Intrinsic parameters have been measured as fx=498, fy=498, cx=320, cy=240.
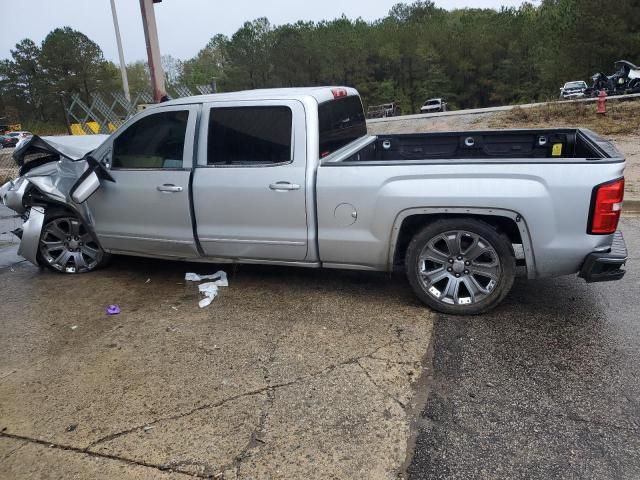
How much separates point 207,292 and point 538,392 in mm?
2952

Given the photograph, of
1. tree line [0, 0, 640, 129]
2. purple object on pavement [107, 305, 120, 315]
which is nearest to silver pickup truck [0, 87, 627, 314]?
purple object on pavement [107, 305, 120, 315]

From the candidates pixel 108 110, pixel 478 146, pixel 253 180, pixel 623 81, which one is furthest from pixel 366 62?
pixel 253 180

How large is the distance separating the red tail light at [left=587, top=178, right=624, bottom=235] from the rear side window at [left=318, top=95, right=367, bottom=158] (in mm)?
2076

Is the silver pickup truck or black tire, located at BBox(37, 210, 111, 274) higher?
the silver pickup truck

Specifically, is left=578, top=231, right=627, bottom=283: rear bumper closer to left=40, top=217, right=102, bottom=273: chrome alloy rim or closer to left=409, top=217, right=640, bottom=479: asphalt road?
left=409, top=217, right=640, bottom=479: asphalt road

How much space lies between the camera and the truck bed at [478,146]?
4578 mm

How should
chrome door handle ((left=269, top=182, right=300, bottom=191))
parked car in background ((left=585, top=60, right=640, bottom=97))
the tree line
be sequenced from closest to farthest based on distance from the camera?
chrome door handle ((left=269, top=182, right=300, bottom=191)) < parked car in background ((left=585, top=60, right=640, bottom=97)) < the tree line

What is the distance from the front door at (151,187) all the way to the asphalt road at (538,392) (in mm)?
2488

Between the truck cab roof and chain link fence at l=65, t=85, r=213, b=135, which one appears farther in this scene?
chain link fence at l=65, t=85, r=213, b=135

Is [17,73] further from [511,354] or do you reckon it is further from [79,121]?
[511,354]

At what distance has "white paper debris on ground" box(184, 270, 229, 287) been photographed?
4906 mm

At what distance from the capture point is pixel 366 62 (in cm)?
7456

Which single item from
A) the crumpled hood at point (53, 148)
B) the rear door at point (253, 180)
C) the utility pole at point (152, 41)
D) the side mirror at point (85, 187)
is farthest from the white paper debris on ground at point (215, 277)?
the utility pole at point (152, 41)

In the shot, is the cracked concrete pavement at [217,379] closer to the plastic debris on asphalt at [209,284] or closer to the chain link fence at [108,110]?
the plastic debris on asphalt at [209,284]
